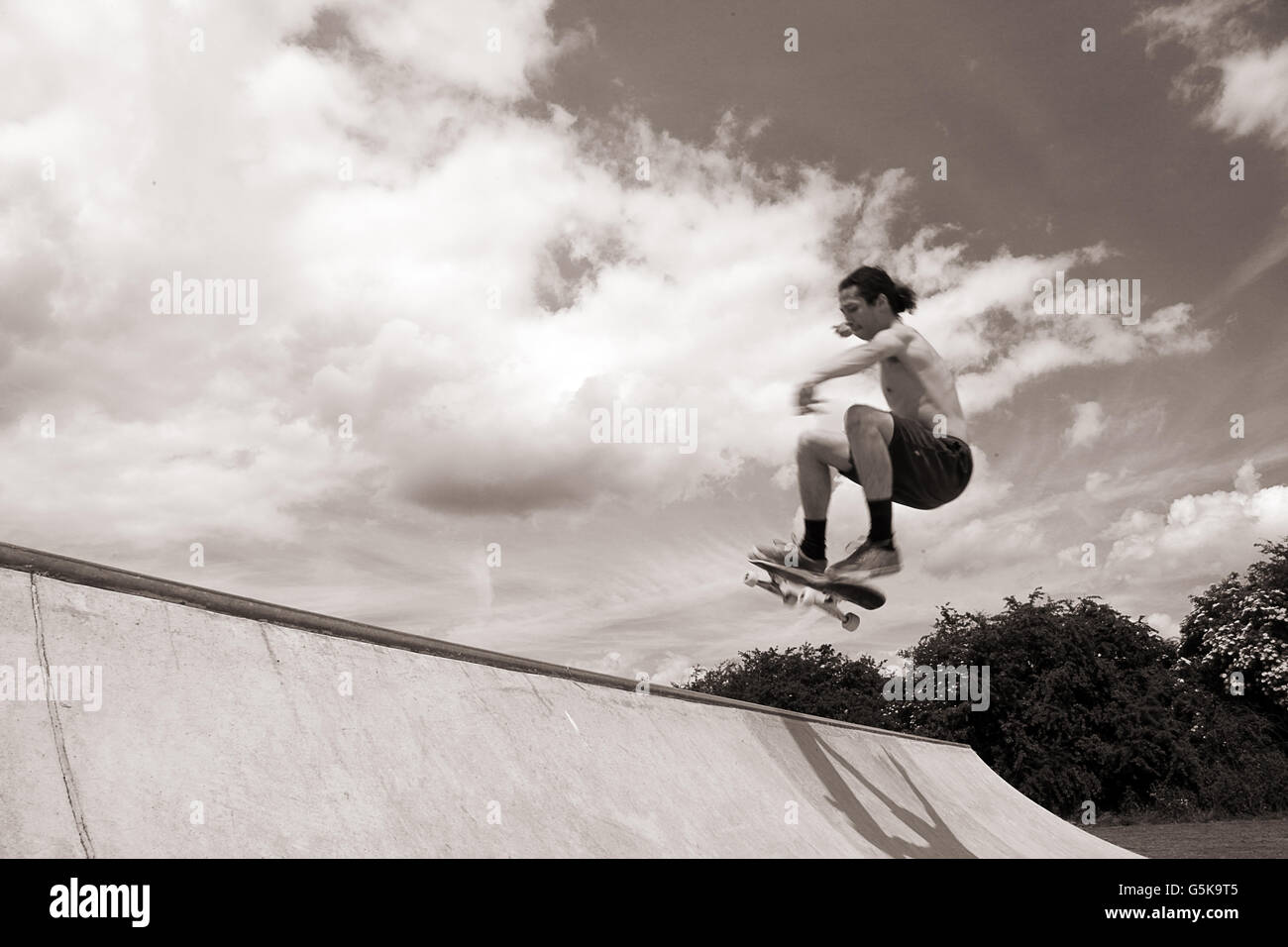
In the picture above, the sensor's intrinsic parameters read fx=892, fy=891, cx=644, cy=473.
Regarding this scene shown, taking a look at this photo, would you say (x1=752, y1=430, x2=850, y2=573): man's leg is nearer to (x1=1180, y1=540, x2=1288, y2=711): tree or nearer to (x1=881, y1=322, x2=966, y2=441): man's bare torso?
(x1=881, y1=322, x2=966, y2=441): man's bare torso

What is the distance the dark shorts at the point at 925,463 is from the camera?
4.32m

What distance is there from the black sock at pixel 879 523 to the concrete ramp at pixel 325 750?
217cm

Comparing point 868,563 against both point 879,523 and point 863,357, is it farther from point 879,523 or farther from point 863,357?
point 863,357

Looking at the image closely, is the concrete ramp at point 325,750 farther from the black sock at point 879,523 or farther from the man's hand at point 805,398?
the man's hand at point 805,398

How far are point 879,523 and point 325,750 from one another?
2974mm

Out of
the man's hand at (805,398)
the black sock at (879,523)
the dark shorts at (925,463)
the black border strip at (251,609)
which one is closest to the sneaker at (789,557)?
the black sock at (879,523)

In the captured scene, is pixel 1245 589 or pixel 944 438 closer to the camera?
pixel 944 438

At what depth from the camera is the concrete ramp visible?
3.30 metres

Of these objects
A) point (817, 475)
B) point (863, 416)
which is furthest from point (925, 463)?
point (817, 475)
